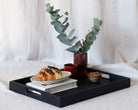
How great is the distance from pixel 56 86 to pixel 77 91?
0.08 m

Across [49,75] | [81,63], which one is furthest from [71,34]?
[49,75]

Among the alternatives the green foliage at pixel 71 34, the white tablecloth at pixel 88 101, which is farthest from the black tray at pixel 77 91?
the green foliage at pixel 71 34

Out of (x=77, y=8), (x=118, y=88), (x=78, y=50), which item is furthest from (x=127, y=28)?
(x=118, y=88)

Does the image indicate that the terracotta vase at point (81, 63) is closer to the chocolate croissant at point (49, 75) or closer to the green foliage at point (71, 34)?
the green foliage at point (71, 34)

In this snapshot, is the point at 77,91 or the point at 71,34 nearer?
the point at 77,91

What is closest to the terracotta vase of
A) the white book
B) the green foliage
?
the green foliage

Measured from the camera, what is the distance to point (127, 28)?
65.9 inches

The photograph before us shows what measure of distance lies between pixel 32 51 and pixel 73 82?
0.61 m

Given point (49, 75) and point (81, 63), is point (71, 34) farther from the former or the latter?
point (49, 75)

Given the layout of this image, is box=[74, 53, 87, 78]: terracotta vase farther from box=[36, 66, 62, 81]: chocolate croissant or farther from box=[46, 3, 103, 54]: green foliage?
box=[36, 66, 62, 81]: chocolate croissant

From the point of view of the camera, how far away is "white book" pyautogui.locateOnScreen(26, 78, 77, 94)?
112 centimetres

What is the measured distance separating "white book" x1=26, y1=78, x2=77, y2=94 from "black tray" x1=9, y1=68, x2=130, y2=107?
2cm

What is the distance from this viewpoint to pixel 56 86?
1145 millimetres

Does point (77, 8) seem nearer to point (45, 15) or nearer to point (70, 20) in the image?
point (70, 20)
